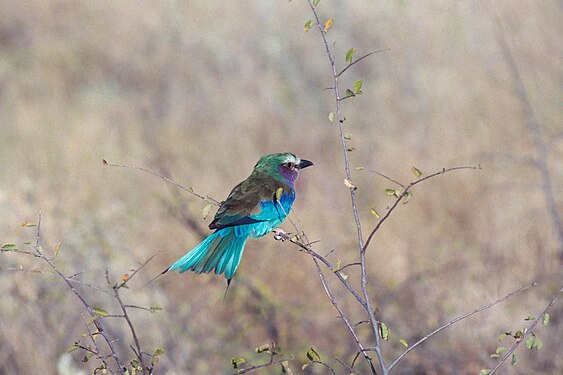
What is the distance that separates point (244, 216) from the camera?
2.70 metres

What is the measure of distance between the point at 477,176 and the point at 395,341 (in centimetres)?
219

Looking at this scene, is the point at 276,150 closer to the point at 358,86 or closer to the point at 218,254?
the point at 218,254

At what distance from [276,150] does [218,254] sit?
4.84m

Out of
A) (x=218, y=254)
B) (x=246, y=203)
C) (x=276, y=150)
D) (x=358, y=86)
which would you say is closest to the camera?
(x=358, y=86)

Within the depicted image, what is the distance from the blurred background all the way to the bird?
0.56m

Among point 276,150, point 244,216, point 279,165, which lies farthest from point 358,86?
point 276,150

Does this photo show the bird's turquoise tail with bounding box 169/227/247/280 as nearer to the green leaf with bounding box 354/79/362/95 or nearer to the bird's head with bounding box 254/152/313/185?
the bird's head with bounding box 254/152/313/185

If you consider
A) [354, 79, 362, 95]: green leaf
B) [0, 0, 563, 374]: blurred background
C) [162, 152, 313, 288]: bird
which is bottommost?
[354, 79, 362, 95]: green leaf

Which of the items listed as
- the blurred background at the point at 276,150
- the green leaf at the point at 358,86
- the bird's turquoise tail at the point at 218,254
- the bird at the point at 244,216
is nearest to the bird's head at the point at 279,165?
the bird at the point at 244,216

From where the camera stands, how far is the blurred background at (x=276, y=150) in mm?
4547

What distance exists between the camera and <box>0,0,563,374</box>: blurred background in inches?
179

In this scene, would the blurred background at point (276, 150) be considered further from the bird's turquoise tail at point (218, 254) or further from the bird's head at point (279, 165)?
the bird's head at point (279, 165)

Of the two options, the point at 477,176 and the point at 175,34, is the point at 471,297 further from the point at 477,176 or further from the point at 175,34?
the point at 175,34

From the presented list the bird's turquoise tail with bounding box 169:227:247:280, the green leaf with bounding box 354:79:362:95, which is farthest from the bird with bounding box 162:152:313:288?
the green leaf with bounding box 354:79:362:95
